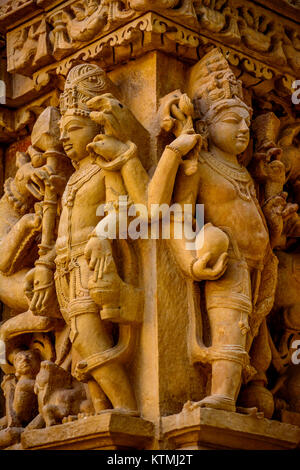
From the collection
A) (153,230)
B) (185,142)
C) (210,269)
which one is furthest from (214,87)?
(210,269)

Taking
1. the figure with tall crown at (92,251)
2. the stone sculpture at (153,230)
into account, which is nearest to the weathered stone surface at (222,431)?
the stone sculpture at (153,230)

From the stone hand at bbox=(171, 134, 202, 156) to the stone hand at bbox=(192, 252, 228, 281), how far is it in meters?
0.53

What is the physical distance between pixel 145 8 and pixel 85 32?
42 cm

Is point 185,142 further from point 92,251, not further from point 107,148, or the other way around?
point 92,251

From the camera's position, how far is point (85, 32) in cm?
619

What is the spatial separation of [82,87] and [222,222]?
1016 mm

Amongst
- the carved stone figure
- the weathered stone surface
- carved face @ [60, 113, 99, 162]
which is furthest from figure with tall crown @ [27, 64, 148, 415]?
the weathered stone surface

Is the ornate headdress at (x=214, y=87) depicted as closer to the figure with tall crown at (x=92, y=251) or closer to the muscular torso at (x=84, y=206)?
the figure with tall crown at (x=92, y=251)

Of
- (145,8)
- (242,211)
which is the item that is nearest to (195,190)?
(242,211)

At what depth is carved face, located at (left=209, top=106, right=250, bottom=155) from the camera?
5.92 meters

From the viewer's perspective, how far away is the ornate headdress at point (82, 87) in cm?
594

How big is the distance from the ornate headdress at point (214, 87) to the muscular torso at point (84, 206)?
2.16 ft

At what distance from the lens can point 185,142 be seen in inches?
222
